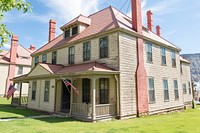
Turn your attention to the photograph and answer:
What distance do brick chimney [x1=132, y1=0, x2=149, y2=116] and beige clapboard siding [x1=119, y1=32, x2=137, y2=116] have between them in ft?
1.37

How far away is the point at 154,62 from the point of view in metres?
15.8

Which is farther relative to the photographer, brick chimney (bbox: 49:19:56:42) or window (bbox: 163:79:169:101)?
brick chimney (bbox: 49:19:56:42)

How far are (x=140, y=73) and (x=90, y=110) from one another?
5.24 meters

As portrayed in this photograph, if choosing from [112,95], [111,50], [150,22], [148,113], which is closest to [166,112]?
[148,113]

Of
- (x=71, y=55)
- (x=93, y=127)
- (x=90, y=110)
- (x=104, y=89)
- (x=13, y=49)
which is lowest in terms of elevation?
(x=93, y=127)

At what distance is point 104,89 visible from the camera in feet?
41.1

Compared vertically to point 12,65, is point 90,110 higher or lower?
lower

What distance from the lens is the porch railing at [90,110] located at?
10.9 metres

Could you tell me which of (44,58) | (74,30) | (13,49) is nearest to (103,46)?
(74,30)

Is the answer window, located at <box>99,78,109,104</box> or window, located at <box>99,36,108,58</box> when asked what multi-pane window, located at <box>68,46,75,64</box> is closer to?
window, located at <box>99,36,108,58</box>

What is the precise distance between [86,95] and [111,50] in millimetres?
4044

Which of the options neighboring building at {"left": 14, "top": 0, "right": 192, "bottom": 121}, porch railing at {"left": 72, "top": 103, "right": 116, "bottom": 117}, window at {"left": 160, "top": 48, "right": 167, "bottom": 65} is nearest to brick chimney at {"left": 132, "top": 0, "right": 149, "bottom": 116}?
neighboring building at {"left": 14, "top": 0, "right": 192, "bottom": 121}

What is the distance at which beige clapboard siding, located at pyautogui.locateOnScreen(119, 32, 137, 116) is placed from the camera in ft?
39.3

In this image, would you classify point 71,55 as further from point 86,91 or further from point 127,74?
point 127,74
